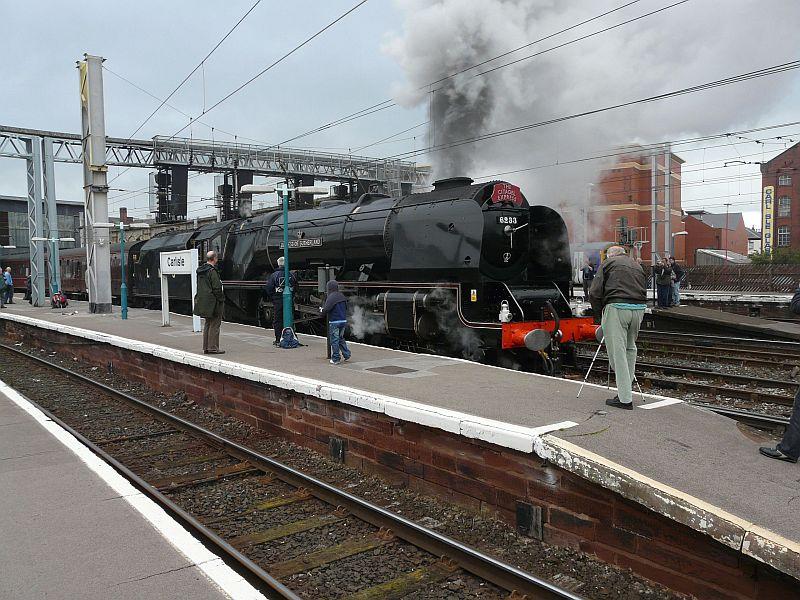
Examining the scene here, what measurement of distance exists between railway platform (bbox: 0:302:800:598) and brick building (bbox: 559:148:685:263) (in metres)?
1.90

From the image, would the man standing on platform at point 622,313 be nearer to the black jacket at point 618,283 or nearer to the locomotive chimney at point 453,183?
the black jacket at point 618,283

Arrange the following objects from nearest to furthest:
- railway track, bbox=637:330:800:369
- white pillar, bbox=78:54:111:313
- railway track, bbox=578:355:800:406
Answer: railway track, bbox=578:355:800:406 < railway track, bbox=637:330:800:369 < white pillar, bbox=78:54:111:313

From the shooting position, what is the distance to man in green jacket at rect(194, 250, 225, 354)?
9.18 metres

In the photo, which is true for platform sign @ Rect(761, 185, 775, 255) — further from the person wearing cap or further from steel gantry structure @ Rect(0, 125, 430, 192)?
the person wearing cap

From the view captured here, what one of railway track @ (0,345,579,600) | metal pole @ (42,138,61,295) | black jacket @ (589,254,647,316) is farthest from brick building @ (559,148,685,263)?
metal pole @ (42,138,61,295)

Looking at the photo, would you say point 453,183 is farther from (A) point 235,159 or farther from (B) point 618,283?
(A) point 235,159

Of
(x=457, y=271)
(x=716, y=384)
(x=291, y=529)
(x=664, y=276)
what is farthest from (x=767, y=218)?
(x=291, y=529)

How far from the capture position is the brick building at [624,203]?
39.2ft

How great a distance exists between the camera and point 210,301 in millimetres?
9234

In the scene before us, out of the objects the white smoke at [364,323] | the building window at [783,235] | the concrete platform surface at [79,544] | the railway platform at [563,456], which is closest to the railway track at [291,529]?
the concrete platform surface at [79,544]

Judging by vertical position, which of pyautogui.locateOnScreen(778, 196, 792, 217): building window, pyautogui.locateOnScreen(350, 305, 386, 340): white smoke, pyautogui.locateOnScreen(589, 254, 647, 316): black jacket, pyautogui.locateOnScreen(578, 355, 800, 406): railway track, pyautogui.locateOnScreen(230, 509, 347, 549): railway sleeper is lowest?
pyautogui.locateOnScreen(230, 509, 347, 549): railway sleeper

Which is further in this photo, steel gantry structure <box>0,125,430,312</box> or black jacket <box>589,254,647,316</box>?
steel gantry structure <box>0,125,430,312</box>

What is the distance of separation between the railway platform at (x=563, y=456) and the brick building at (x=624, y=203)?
1899 mm

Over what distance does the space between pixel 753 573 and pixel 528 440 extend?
1.48 metres
